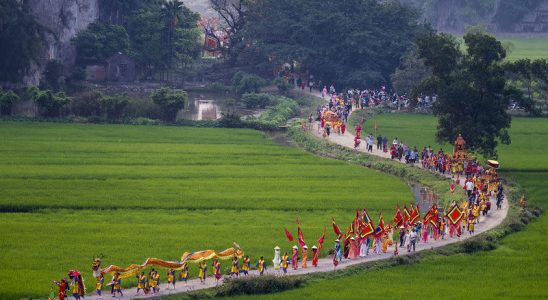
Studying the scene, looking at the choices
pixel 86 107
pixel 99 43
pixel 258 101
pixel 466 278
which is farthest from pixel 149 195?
pixel 99 43

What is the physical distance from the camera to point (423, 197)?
6350cm

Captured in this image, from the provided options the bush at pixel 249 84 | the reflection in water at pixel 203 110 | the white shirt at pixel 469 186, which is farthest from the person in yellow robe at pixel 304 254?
the bush at pixel 249 84

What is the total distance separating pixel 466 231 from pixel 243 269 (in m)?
12.9

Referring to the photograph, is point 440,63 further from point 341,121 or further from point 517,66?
point 341,121

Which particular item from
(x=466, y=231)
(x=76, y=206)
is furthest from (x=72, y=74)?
(x=466, y=231)

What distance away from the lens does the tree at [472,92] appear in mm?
71844

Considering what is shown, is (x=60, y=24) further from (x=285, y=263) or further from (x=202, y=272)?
(x=202, y=272)

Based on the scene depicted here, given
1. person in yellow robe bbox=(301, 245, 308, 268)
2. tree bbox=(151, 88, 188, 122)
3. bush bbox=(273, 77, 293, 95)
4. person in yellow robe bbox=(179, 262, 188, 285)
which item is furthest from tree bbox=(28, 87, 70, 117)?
person in yellow robe bbox=(179, 262, 188, 285)

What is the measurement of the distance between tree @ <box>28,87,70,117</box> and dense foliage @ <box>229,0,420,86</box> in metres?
28.4

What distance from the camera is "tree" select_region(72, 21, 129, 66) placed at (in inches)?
4281

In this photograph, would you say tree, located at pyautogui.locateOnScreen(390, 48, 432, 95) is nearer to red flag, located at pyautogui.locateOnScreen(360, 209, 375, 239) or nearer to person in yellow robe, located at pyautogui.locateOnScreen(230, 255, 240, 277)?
red flag, located at pyautogui.locateOnScreen(360, 209, 375, 239)

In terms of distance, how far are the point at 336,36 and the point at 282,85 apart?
7.42m

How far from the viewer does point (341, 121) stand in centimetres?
8631

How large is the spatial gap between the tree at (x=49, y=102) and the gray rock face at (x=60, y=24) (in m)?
15.6
